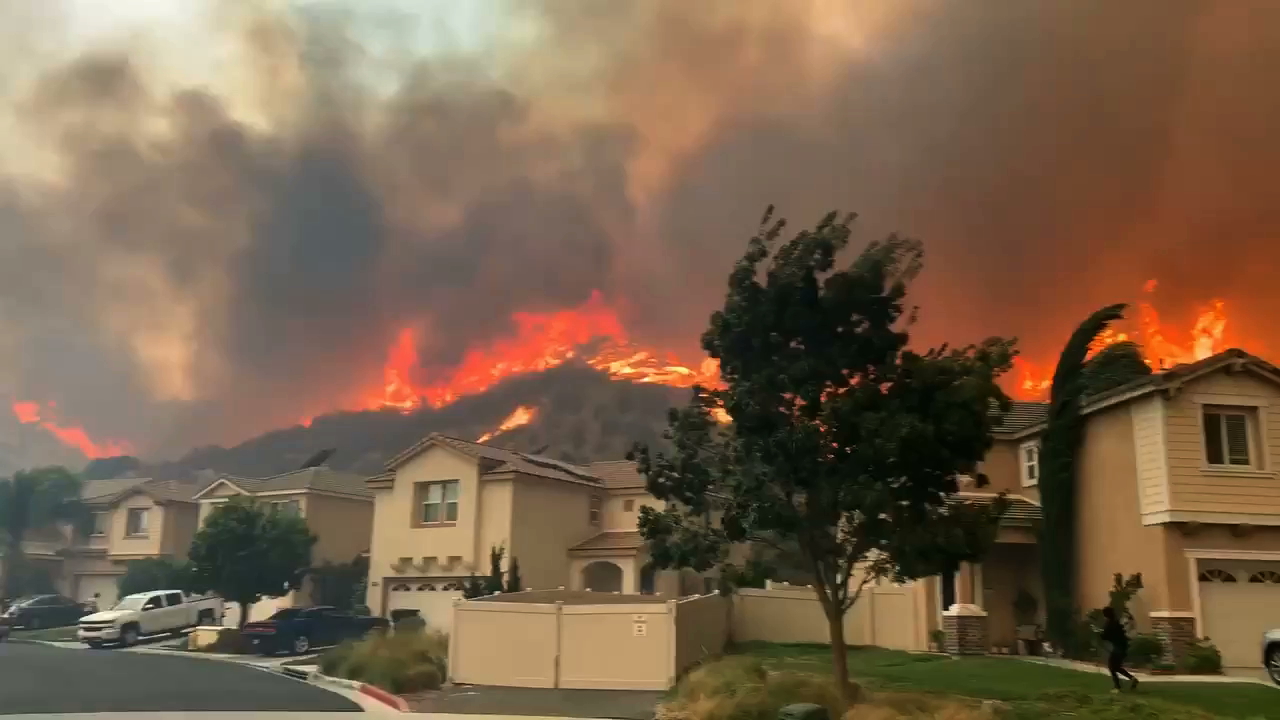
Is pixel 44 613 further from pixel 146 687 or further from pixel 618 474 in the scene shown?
pixel 146 687

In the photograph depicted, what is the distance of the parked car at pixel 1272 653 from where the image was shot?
19141 mm

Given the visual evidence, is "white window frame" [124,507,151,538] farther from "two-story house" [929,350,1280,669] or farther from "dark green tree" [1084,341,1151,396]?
"two-story house" [929,350,1280,669]

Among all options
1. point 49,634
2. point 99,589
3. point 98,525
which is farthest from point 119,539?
point 49,634

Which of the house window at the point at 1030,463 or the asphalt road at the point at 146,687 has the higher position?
the house window at the point at 1030,463

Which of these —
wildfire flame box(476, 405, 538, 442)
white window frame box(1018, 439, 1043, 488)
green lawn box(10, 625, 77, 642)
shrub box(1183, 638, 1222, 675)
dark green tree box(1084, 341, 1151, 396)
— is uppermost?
wildfire flame box(476, 405, 538, 442)

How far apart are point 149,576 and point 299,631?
20881mm

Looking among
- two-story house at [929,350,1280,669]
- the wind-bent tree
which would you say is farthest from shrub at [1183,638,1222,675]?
the wind-bent tree

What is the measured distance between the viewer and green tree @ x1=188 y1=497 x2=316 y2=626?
129ft

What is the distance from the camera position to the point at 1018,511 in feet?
91.9

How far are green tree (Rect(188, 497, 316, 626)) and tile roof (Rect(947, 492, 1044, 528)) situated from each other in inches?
1074

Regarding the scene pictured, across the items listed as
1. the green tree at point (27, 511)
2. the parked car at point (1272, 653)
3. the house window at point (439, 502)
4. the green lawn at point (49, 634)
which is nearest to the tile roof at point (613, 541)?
Result: the house window at point (439, 502)

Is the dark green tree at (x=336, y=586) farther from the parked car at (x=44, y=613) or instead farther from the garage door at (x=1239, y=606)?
the garage door at (x=1239, y=606)

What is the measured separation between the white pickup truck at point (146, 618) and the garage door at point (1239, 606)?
115 feet

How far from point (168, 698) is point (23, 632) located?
30570mm
